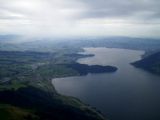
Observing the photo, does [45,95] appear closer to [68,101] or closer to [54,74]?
[68,101]

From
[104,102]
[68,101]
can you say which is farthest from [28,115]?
[104,102]

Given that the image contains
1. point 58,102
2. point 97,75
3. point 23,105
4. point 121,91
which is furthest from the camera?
point 97,75

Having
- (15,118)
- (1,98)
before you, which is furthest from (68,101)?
(15,118)

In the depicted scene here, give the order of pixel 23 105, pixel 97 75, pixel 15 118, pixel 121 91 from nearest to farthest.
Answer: pixel 15 118 < pixel 23 105 < pixel 121 91 < pixel 97 75

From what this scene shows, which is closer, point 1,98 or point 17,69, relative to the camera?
point 1,98

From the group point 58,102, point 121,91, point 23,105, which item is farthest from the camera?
point 121,91

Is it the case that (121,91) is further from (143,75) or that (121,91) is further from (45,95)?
(143,75)
